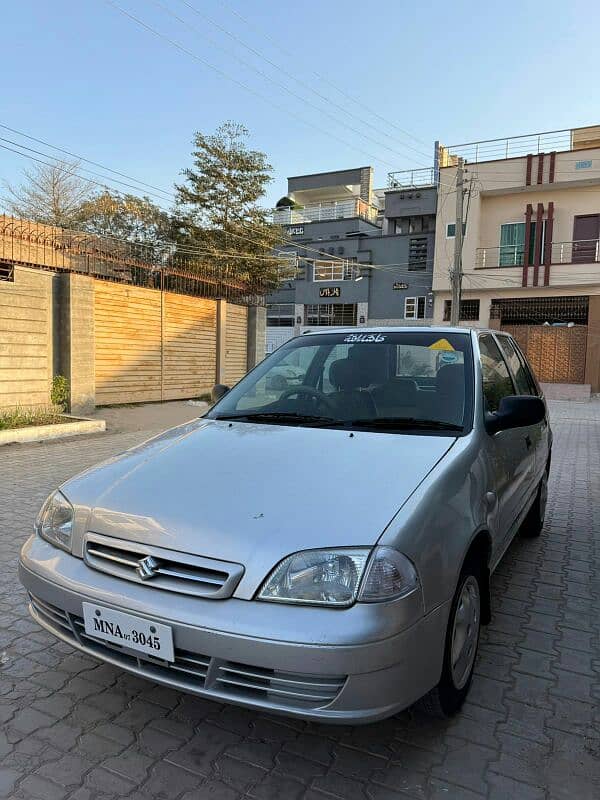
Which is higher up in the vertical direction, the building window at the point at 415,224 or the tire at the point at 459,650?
the building window at the point at 415,224

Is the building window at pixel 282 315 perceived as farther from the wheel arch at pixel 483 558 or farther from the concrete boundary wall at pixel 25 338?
the wheel arch at pixel 483 558

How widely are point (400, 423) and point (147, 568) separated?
1.45 meters

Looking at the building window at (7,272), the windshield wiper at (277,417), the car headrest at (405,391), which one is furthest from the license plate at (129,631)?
the building window at (7,272)

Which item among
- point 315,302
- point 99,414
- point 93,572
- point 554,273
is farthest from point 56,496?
point 315,302

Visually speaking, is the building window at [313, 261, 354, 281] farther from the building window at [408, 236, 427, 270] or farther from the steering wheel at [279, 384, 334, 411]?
the steering wheel at [279, 384, 334, 411]

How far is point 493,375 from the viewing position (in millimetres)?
3459

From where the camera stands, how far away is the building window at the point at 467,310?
2738cm

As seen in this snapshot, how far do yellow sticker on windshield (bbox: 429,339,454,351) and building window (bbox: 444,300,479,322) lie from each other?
2529 cm

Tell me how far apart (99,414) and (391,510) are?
11.0 m

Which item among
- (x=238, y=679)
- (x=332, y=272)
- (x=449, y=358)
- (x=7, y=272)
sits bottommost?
(x=238, y=679)

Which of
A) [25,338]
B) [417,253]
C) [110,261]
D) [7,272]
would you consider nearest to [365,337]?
[25,338]

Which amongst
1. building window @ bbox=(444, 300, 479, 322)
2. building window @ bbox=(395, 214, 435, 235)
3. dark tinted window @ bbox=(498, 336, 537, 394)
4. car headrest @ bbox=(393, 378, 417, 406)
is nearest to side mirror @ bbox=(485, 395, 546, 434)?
car headrest @ bbox=(393, 378, 417, 406)

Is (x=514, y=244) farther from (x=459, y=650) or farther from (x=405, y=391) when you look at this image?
(x=459, y=650)

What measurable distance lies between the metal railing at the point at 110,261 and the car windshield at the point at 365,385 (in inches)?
333
